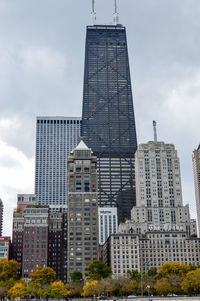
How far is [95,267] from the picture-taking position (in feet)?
637

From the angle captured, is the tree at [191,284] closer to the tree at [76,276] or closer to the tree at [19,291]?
the tree at [19,291]

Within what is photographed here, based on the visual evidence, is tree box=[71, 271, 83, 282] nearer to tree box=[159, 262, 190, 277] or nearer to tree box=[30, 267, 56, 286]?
tree box=[30, 267, 56, 286]

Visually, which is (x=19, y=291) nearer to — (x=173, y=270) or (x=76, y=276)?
(x=76, y=276)

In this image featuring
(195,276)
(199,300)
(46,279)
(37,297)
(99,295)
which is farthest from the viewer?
(46,279)

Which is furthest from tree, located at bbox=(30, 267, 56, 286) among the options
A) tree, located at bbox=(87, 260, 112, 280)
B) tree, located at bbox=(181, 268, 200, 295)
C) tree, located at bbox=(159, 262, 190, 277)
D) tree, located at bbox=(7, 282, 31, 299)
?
tree, located at bbox=(181, 268, 200, 295)

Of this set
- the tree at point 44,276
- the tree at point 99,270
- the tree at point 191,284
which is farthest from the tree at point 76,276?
the tree at point 191,284

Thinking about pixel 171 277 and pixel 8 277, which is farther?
pixel 8 277

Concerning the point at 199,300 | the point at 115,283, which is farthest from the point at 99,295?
the point at 199,300

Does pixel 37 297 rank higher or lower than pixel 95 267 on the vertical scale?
lower

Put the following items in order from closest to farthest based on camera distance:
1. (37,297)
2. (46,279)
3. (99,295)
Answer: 1. (99,295)
2. (37,297)
3. (46,279)

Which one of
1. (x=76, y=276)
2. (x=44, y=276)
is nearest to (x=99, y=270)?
(x=76, y=276)

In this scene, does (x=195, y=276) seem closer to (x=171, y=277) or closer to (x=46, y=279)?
(x=171, y=277)

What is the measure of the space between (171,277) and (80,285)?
140 ft

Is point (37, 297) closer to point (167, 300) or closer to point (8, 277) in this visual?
point (8, 277)
